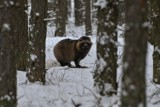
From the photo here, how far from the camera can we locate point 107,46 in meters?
6.99

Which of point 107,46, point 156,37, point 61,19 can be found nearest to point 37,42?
point 107,46

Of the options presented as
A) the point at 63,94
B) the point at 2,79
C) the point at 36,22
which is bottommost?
the point at 63,94

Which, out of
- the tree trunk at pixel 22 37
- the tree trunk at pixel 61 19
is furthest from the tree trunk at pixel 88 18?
the tree trunk at pixel 22 37

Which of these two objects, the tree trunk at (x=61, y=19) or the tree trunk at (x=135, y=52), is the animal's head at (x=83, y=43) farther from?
the tree trunk at (x=135, y=52)

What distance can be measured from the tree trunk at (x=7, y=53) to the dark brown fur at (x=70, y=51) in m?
7.01

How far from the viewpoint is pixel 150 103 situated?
22.8 ft

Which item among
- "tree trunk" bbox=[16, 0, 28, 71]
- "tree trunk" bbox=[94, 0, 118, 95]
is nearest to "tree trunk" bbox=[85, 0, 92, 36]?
"tree trunk" bbox=[16, 0, 28, 71]

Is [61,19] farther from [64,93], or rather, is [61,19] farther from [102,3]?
[102,3]

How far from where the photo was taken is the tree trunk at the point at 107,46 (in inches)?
274

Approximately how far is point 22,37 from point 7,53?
4678 mm

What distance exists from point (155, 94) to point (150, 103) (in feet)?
1.69

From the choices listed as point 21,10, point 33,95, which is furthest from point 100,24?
point 21,10

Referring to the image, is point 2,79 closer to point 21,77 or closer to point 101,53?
point 101,53

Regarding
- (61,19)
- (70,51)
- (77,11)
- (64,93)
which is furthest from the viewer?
(77,11)
